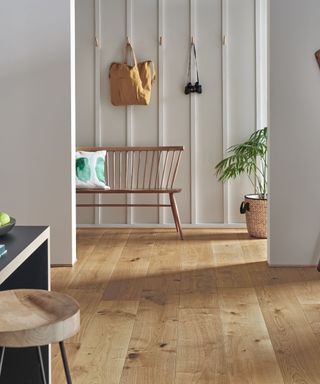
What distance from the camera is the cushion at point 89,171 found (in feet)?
18.3

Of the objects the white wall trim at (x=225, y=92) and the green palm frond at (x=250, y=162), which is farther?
the white wall trim at (x=225, y=92)

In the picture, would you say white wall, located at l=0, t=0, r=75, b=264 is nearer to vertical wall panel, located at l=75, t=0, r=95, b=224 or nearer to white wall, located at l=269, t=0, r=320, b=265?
white wall, located at l=269, t=0, r=320, b=265

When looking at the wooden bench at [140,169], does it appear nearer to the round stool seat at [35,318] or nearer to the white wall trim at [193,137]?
the white wall trim at [193,137]

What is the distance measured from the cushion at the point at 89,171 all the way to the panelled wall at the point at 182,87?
1.45 ft

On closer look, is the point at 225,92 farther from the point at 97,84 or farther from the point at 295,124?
the point at 295,124

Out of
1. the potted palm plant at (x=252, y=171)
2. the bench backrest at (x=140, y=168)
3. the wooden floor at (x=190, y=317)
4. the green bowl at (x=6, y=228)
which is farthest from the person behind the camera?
the bench backrest at (x=140, y=168)

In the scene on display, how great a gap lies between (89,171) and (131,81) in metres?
0.95

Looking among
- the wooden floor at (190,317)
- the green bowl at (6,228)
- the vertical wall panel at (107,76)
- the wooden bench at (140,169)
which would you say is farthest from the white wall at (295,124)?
the green bowl at (6,228)

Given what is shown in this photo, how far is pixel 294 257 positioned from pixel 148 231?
1888 millimetres

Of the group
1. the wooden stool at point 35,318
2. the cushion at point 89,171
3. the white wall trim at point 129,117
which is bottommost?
the wooden stool at point 35,318

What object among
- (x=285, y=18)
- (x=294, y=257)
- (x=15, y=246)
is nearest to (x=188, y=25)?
(x=285, y=18)

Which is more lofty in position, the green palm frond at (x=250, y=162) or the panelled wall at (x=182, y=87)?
the panelled wall at (x=182, y=87)

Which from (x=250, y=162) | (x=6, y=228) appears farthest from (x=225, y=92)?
(x=6, y=228)

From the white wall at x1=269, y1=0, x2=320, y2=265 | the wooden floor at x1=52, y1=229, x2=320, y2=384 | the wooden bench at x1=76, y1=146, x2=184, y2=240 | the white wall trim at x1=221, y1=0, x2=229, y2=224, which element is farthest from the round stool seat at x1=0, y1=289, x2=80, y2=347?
the white wall trim at x1=221, y1=0, x2=229, y2=224
